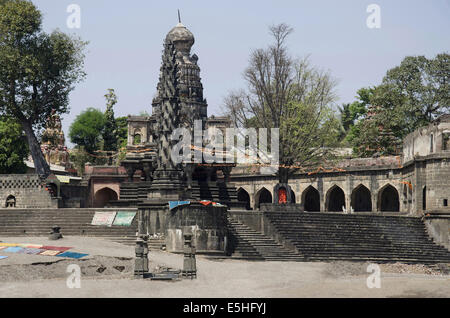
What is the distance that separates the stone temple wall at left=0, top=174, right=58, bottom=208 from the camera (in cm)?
5009

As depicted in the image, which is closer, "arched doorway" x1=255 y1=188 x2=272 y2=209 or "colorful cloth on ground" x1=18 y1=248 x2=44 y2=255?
"colorful cloth on ground" x1=18 y1=248 x2=44 y2=255

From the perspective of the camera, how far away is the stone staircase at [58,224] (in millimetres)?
40156

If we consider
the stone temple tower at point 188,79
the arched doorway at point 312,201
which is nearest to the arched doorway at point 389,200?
the arched doorway at point 312,201

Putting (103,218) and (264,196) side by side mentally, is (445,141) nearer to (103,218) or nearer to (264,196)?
(264,196)

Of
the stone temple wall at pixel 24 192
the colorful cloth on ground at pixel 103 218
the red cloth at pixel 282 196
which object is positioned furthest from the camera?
the red cloth at pixel 282 196

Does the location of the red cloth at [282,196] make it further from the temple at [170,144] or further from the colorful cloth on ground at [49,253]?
the colorful cloth on ground at [49,253]

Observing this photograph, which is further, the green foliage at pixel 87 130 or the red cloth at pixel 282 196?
the green foliage at pixel 87 130

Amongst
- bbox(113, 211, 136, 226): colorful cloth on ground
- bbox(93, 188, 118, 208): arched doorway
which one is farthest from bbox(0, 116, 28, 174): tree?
bbox(113, 211, 136, 226): colorful cloth on ground

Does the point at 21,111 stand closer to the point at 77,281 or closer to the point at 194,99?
the point at 194,99

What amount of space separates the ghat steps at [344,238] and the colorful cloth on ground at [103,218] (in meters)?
6.51

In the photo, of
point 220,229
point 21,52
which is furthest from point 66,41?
point 220,229

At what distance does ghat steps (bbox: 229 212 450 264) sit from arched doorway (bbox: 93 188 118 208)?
28.8 meters

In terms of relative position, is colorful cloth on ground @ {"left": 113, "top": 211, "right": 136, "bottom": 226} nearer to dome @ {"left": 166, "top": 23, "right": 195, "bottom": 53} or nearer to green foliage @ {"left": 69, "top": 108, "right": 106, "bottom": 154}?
dome @ {"left": 166, "top": 23, "right": 195, "bottom": 53}
